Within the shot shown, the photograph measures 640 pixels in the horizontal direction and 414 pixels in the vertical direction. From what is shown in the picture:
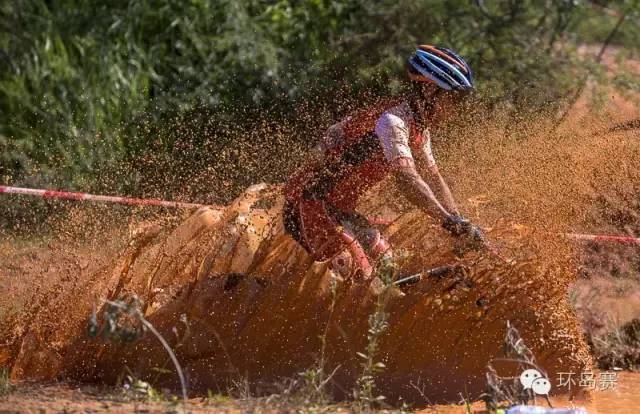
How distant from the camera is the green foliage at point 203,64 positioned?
10656mm

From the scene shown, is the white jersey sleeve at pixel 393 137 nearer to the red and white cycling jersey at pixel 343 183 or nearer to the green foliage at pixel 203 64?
the red and white cycling jersey at pixel 343 183

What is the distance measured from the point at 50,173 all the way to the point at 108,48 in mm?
1274

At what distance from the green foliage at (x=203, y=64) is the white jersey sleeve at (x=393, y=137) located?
518 centimetres

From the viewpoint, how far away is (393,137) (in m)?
5.75

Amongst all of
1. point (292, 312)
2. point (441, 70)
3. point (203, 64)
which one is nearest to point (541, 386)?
point (292, 312)

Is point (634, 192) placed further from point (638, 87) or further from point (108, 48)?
point (108, 48)

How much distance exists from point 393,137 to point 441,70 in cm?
45

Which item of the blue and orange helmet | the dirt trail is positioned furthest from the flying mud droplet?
the blue and orange helmet

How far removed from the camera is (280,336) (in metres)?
Answer: 6.25

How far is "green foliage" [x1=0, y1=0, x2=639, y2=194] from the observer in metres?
10.7

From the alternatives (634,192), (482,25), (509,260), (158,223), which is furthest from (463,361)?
(482,25)

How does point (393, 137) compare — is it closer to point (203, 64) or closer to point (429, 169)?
point (429, 169)

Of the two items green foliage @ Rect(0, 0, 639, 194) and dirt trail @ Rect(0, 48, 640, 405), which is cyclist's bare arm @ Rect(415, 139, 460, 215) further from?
green foliage @ Rect(0, 0, 639, 194)

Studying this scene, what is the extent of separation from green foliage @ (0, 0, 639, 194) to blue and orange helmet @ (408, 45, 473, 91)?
4.98 m
